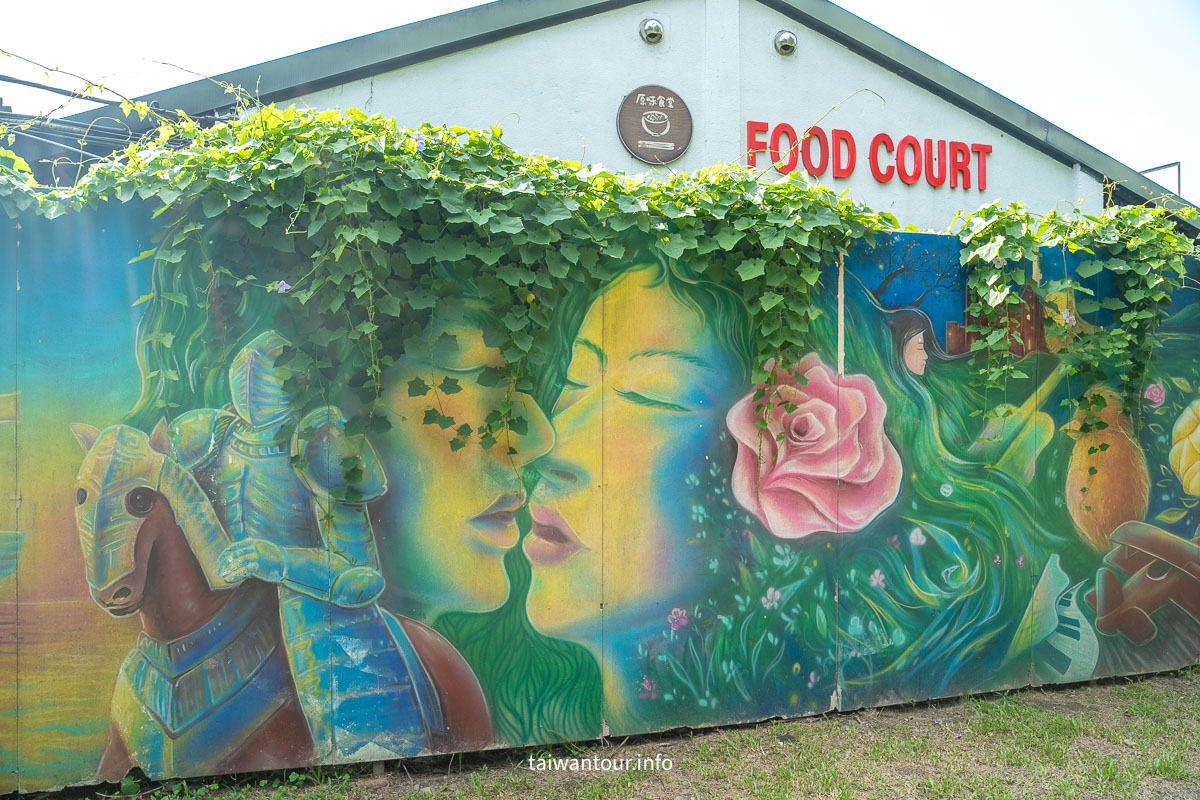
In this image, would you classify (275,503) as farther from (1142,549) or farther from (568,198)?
(1142,549)

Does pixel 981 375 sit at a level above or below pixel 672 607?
above

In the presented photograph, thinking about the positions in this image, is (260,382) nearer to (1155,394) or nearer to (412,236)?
(412,236)

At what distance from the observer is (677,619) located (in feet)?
→ 11.6

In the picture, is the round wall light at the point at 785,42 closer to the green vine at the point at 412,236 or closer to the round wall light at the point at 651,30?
the round wall light at the point at 651,30

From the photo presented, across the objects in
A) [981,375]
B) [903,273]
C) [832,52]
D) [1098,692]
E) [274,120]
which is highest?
[832,52]

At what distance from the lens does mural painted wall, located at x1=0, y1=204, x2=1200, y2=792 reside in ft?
9.71

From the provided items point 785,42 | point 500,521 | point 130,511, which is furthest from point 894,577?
point 785,42

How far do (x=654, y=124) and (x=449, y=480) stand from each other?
4.99m

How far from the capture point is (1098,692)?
419 cm

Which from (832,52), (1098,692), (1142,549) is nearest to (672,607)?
(1098,692)

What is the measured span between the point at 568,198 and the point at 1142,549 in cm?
383

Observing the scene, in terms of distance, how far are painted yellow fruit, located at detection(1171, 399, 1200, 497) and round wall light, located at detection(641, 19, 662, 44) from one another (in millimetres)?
5224

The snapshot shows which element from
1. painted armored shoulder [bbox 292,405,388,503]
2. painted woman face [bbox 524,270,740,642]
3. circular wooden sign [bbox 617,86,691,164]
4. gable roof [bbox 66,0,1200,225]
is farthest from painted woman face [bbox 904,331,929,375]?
circular wooden sign [bbox 617,86,691,164]

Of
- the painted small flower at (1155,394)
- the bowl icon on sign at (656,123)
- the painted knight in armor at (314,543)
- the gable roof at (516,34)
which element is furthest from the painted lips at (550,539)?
the bowl icon on sign at (656,123)
